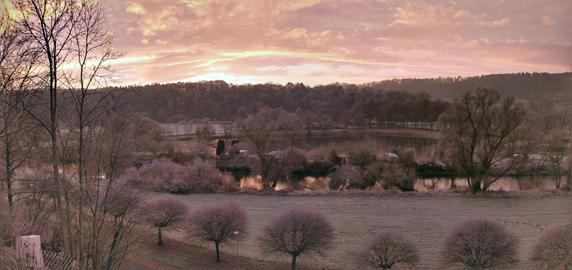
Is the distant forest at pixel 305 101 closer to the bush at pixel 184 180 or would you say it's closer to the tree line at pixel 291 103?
the tree line at pixel 291 103

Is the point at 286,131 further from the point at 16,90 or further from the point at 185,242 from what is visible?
the point at 16,90

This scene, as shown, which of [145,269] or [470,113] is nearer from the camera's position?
[145,269]

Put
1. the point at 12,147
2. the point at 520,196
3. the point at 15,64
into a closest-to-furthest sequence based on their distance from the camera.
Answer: the point at 15,64
the point at 12,147
the point at 520,196

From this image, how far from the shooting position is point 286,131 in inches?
1122

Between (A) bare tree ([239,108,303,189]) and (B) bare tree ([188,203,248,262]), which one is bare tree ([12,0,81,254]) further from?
(A) bare tree ([239,108,303,189])

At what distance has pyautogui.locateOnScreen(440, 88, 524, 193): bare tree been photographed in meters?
23.6

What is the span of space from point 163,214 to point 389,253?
6.63 meters

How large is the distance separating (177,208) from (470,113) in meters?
15.9

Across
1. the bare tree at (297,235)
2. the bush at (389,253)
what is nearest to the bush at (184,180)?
the bare tree at (297,235)

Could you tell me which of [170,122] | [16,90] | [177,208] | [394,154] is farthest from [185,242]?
[170,122]

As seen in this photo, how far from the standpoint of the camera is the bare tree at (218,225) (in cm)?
1298

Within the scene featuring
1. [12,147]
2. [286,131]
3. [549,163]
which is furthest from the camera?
[286,131]

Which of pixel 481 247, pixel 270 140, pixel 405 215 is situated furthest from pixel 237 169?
pixel 481 247

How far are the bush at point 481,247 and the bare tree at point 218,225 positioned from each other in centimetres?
539
